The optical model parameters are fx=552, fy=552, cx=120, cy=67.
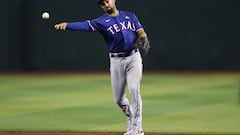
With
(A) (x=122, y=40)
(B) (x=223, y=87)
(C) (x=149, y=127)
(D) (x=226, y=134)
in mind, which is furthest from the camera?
(B) (x=223, y=87)

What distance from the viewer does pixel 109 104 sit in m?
11.5

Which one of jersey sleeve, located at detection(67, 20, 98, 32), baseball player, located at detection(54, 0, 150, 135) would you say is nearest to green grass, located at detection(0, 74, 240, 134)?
baseball player, located at detection(54, 0, 150, 135)

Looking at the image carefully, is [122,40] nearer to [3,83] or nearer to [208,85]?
[208,85]

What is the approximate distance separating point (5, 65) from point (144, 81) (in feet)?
18.1

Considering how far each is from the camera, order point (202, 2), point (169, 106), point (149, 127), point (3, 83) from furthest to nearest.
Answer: point (202, 2) < point (3, 83) < point (169, 106) < point (149, 127)

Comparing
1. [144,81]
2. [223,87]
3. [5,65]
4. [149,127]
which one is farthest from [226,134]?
[5,65]

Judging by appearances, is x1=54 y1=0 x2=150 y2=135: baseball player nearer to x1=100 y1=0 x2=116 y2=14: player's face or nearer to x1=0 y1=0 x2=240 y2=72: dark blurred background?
x1=100 y1=0 x2=116 y2=14: player's face

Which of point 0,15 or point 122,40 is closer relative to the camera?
point 122,40

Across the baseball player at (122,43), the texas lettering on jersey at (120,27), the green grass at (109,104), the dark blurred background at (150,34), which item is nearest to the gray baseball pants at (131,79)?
the baseball player at (122,43)

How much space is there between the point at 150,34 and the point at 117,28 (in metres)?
12.2

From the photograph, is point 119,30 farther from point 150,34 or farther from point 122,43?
point 150,34

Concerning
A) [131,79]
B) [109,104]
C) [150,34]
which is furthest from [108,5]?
[150,34]

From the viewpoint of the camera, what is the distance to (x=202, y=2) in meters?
19.0

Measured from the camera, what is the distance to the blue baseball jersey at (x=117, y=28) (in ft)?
23.2
